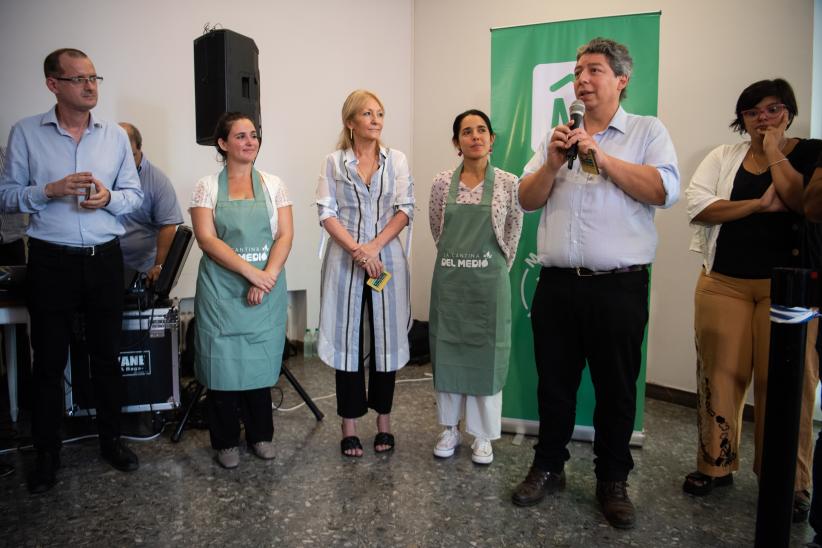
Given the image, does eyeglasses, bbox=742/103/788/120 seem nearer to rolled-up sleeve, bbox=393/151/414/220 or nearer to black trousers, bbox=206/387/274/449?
rolled-up sleeve, bbox=393/151/414/220

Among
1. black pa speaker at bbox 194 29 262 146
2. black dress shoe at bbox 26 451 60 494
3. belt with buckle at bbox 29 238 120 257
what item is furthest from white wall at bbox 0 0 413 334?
black dress shoe at bbox 26 451 60 494

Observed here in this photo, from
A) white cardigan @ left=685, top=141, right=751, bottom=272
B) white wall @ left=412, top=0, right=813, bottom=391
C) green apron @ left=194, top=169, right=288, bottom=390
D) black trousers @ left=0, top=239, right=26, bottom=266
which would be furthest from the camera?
black trousers @ left=0, top=239, right=26, bottom=266

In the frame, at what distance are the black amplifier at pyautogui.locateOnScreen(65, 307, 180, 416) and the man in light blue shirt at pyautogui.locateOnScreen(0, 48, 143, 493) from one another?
376 millimetres

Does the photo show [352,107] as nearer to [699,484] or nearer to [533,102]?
[533,102]

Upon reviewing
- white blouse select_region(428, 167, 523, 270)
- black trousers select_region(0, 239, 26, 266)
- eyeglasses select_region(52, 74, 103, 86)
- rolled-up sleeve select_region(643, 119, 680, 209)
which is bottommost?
black trousers select_region(0, 239, 26, 266)

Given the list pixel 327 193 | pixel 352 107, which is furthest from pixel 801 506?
pixel 352 107

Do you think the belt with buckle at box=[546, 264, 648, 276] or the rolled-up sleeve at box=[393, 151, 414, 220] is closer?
the belt with buckle at box=[546, 264, 648, 276]

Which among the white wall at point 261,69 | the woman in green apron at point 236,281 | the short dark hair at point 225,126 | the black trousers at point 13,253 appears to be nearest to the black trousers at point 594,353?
the woman in green apron at point 236,281

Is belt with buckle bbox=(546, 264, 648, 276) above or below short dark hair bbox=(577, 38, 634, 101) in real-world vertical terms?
below

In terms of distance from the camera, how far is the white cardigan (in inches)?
87.4

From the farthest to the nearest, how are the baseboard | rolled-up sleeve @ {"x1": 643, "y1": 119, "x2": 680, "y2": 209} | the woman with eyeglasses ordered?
the baseboard → the woman with eyeglasses → rolled-up sleeve @ {"x1": 643, "y1": 119, "x2": 680, "y2": 209}

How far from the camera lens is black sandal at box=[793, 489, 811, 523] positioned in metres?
2.06

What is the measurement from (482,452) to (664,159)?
1420 millimetres

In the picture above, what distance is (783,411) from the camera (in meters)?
1.09
